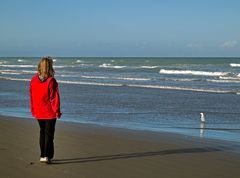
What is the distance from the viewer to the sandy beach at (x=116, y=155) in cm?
Result: 593

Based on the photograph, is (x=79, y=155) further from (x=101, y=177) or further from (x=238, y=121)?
(x=238, y=121)

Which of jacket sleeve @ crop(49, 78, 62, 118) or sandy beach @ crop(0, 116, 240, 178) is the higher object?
jacket sleeve @ crop(49, 78, 62, 118)

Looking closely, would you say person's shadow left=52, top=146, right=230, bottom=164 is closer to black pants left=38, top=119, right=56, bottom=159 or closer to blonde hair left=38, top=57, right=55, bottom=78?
black pants left=38, top=119, right=56, bottom=159

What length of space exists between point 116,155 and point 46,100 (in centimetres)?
161

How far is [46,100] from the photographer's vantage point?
6.21 metres

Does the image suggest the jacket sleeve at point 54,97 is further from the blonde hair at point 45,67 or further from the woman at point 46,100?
the blonde hair at point 45,67

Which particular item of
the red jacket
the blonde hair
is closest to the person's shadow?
the red jacket

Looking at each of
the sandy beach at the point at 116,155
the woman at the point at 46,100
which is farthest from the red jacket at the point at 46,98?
the sandy beach at the point at 116,155

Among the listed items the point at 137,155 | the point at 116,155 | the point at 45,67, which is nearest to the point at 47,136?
the point at 45,67

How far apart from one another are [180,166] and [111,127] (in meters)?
4.45

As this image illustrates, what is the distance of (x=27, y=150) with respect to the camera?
7.22 metres

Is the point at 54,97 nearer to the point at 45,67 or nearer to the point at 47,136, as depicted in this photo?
the point at 45,67

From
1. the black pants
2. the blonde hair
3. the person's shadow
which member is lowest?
the person's shadow

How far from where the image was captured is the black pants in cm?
627
